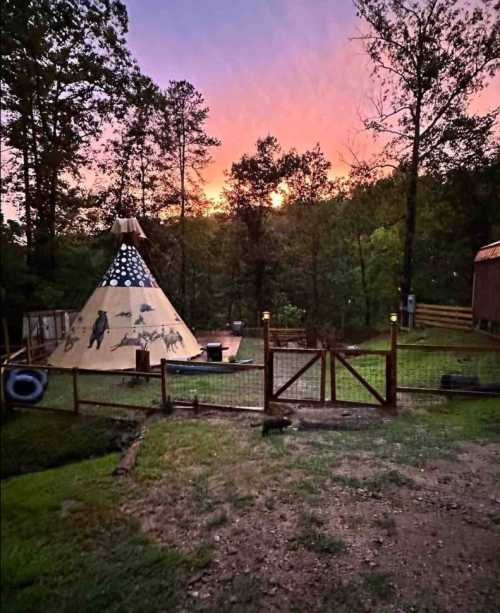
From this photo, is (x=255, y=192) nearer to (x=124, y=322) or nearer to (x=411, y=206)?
(x=411, y=206)

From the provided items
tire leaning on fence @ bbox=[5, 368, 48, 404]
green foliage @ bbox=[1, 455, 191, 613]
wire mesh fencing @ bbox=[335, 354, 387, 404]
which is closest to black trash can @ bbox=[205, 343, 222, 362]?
wire mesh fencing @ bbox=[335, 354, 387, 404]

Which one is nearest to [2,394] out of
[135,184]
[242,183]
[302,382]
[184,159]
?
[302,382]

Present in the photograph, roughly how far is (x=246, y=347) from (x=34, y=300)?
44.3 feet

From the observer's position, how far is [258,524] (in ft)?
10.1

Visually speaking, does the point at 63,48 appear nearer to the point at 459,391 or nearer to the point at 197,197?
the point at 459,391

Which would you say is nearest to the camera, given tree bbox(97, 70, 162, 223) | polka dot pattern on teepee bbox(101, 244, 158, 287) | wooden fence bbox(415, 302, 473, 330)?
polka dot pattern on teepee bbox(101, 244, 158, 287)

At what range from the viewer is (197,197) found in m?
19.8

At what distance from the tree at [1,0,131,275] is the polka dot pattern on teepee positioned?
7.33 m

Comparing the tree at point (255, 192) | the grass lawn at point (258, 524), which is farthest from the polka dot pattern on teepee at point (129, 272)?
the tree at point (255, 192)

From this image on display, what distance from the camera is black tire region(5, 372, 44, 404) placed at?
1001 millimetres

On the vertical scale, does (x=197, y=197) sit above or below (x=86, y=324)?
above

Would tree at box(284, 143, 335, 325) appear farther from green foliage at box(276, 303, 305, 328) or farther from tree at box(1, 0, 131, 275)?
tree at box(1, 0, 131, 275)

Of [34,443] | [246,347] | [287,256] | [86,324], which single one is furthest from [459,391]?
[287,256]

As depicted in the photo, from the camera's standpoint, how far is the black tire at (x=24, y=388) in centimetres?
100
